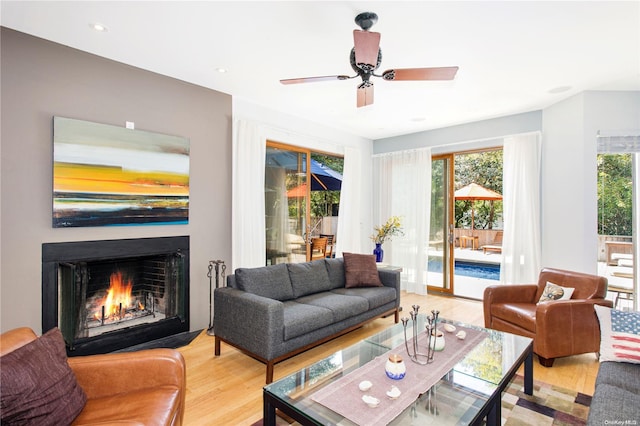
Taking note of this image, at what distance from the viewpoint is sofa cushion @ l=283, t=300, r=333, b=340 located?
8.82ft

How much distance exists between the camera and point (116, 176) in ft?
9.98

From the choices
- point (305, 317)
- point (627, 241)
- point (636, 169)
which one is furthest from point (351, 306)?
point (636, 169)

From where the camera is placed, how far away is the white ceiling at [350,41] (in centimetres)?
226

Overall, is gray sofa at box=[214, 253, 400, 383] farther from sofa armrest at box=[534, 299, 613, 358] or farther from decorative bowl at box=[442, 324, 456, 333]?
sofa armrest at box=[534, 299, 613, 358]

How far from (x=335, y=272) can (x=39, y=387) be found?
3.00m

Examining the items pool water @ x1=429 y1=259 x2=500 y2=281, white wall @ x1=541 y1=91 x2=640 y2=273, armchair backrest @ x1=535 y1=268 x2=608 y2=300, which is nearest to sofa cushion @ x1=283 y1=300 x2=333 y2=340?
armchair backrest @ x1=535 y1=268 x2=608 y2=300

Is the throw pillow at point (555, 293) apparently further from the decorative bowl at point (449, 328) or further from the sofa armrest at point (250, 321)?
the sofa armrest at point (250, 321)

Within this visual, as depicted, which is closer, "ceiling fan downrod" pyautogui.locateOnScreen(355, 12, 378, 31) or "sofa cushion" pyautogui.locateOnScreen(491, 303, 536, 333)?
"ceiling fan downrod" pyautogui.locateOnScreen(355, 12, 378, 31)

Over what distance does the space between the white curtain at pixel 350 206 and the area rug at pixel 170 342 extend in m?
2.70

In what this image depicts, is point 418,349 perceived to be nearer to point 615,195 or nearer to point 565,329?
point 565,329

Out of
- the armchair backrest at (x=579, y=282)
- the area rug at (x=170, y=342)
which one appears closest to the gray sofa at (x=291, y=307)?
the area rug at (x=170, y=342)

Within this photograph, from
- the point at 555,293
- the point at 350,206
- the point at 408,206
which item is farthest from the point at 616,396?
the point at 350,206

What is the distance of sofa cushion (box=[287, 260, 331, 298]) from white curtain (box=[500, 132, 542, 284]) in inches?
105

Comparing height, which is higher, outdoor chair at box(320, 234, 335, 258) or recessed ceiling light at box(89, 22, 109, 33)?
recessed ceiling light at box(89, 22, 109, 33)
